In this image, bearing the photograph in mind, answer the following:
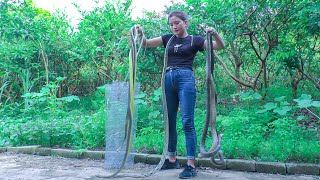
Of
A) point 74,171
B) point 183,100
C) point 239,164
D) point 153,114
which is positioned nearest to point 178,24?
point 183,100

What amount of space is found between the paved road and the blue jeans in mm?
357

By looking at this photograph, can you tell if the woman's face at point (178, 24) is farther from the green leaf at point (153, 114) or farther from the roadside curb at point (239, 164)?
the green leaf at point (153, 114)

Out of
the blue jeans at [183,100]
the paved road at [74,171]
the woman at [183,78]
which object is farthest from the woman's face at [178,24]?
the paved road at [74,171]

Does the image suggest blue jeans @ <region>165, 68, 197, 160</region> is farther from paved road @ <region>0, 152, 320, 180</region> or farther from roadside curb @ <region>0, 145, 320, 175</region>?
roadside curb @ <region>0, 145, 320, 175</region>

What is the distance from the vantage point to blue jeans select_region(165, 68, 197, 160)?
11.3ft

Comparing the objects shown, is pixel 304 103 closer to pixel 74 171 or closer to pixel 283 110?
pixel 283 110

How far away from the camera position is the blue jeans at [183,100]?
11.3ft

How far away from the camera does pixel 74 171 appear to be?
3807 mm

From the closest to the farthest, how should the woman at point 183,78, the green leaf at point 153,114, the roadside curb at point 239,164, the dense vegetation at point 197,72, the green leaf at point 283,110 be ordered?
the woman at point 183,78 < the roadside curb at point 239,164 < the dense vegetation at point 197,72 < the green leaf at point 283,110 < the green leaf at point 153,114

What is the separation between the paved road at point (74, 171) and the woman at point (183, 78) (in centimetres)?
30

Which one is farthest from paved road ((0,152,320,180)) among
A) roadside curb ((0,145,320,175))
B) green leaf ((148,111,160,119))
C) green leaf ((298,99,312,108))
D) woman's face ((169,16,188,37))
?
woman's face ((169,16,188,37))

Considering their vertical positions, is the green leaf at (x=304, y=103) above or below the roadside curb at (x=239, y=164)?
above

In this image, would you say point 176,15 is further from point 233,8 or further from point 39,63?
point 39,63

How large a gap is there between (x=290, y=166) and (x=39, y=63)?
278 inches
